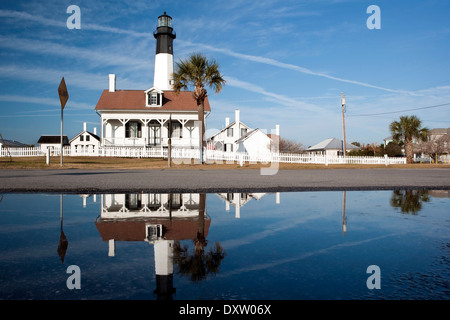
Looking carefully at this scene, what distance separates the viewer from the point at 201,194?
8539 mm

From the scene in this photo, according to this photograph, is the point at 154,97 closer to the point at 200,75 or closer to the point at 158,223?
the point at 200,75

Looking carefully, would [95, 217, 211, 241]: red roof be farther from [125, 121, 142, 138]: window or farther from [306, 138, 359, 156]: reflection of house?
[306, 138, 359, 156]: reflection of house

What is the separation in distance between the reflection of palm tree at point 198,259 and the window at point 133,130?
117ft

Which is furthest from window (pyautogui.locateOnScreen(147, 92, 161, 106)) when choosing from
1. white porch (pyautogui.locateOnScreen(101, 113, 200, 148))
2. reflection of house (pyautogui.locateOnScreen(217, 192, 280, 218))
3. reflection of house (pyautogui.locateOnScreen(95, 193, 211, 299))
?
reflection of house (pyautogui.locateOnScreen(95, 193, 211, 299))

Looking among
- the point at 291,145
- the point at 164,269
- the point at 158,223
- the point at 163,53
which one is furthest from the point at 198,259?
the point at 291,145

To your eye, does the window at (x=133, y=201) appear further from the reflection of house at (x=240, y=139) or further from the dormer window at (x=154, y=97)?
the reflection of house at (x=240, y=139)

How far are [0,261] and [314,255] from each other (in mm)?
2783

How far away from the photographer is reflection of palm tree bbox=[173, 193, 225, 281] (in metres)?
2.79

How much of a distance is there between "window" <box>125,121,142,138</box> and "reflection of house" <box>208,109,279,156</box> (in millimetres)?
16838

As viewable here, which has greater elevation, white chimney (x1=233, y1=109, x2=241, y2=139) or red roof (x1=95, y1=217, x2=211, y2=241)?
white chimney (x1=233, y1=109, x2=241, y2=139)

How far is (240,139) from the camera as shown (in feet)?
180

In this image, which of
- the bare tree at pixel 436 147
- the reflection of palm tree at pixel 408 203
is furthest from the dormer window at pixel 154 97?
the bare tree at pixel 436 147
